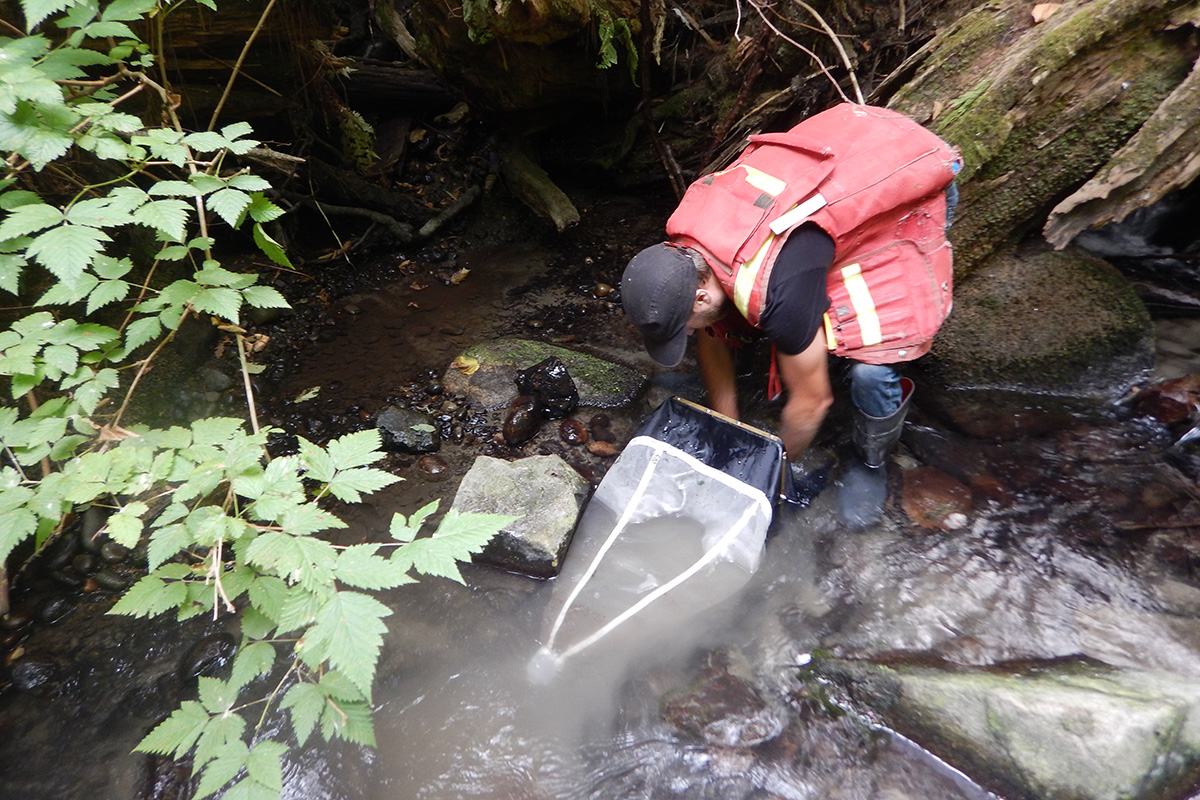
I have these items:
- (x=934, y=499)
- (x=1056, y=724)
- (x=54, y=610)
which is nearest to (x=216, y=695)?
(x=54, y=610)

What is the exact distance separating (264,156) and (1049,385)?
4493 mm

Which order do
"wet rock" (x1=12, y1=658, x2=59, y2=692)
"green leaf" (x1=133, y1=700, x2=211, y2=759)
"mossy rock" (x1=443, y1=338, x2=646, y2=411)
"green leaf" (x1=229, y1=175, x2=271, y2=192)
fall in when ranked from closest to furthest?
"green leaf" (x1=133, y1=700, x2=211, y2=759) → "green leaf" (x1=229, y1=175, x2=271, y2=192) → "wet rock" (x1=12, y1=658, x2=59, y2=692) → "mossy rock" (x1=443, y1=338, x2=646, y2=411)

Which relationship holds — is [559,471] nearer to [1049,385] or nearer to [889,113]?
[889,113]

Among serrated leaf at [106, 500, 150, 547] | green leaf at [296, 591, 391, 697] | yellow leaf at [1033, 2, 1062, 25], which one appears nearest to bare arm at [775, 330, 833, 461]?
green leaf at [296, 591, 391, 697]

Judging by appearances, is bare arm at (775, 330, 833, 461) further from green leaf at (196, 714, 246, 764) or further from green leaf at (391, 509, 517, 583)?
green leaf at (196, 714, 246, 764)

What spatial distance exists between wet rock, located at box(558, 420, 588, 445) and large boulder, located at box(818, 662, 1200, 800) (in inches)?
79.0

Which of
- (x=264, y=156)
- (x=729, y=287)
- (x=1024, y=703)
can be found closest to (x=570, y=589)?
(x=729, y=287)

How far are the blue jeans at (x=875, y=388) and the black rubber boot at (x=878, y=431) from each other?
1.4 inches

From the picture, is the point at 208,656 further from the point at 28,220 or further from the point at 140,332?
the point at 28,220

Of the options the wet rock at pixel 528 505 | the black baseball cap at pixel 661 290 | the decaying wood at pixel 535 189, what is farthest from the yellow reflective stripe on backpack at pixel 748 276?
the decaying wood at pixel 535 189

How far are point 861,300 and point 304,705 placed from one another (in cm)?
264

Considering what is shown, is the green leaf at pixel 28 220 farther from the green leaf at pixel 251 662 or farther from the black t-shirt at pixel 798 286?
the black t-shirt at pixel 798 286

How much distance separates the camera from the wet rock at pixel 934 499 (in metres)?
3.25

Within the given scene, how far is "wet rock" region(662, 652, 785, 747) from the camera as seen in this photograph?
255cm
